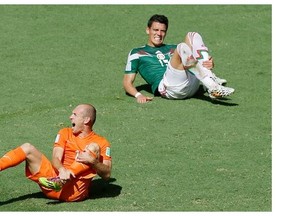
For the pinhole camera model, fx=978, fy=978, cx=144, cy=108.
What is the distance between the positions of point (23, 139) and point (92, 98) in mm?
1971

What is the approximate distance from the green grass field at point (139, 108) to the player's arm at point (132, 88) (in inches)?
4.5

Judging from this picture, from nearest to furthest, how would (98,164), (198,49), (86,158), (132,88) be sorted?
1. (86,158)
2. (98,164)
3. (198,49)
4. (132,88)

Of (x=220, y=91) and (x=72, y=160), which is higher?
(x=220, y=91)

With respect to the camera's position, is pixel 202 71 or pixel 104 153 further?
pixel 202 71

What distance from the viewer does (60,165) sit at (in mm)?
10250

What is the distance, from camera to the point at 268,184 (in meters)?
10.9

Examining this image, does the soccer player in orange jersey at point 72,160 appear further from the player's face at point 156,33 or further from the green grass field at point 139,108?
the player's face at point 156,33

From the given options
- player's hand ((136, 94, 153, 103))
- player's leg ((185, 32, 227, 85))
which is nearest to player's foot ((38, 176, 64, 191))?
player's hand ((136, 94, 153, 103))

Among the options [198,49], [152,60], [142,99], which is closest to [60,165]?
[142,99]

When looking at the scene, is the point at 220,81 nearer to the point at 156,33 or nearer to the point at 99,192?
the point at 156,33

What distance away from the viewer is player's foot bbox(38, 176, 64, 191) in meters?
10.0

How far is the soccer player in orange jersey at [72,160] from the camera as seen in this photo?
10086 mm

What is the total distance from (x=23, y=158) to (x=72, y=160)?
0.56 meters

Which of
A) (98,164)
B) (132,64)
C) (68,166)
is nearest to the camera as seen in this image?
(98,164)
